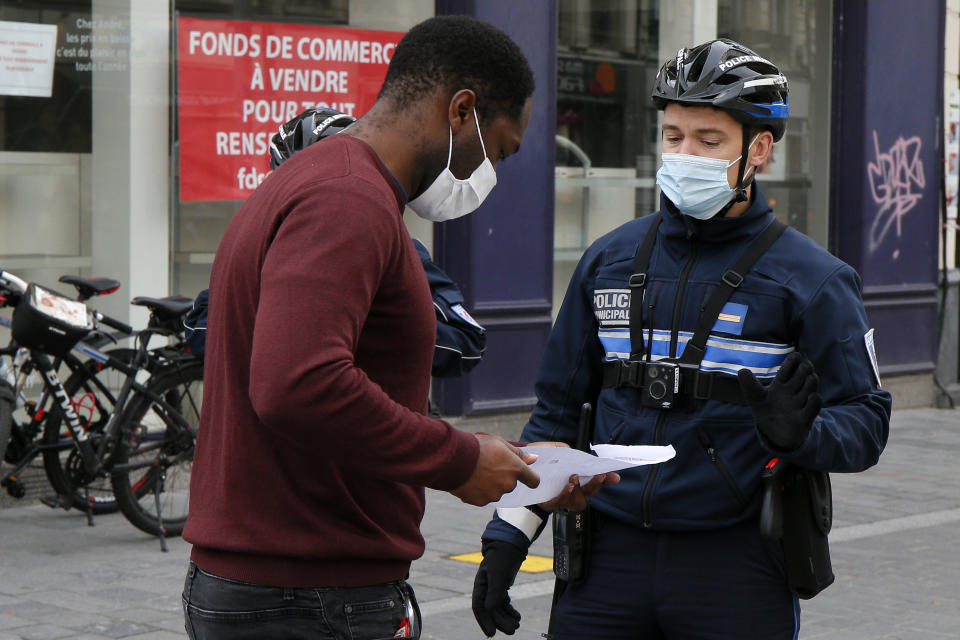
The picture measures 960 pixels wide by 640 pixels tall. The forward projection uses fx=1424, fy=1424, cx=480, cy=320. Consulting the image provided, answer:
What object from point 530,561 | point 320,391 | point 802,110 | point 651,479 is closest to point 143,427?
point 530,561

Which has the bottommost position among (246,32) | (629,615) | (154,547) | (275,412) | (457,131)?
(154,547)

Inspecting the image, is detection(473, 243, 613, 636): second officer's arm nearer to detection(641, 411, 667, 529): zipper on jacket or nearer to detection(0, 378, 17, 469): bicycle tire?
detection(641, 411, 667, 529): zipper on jacket

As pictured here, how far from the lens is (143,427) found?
6875 mm

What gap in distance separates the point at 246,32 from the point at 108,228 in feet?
4.85

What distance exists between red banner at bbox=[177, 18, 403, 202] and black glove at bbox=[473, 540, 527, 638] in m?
5.75

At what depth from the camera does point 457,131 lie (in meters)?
2.46

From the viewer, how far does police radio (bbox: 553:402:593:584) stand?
305 centimetres

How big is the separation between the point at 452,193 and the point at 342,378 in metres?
0.64

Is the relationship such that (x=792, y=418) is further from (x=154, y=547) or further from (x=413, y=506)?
(x=154, y=547)

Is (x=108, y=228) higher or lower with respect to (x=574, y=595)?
higher

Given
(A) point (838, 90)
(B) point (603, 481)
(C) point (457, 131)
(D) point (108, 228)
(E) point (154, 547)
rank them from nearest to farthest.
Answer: (C) point (457, 131) → (B) point (603, 481) → (E) point (154, 547) → (D) point (108, 228) → (A) point (838, 90)

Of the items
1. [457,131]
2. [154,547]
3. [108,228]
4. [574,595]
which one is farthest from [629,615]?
[108,228]

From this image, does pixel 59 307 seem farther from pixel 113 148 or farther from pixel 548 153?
pixel 548 153

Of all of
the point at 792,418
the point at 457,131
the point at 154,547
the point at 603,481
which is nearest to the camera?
the point at 457,131
